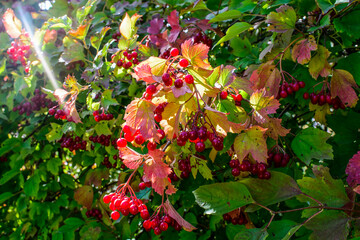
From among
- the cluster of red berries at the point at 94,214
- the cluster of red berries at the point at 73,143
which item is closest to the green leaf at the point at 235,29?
the cluster of red berries at the point at 73,143

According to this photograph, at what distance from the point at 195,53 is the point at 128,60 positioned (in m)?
0.69

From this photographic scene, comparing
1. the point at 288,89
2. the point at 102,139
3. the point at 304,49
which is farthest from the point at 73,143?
the point at 304,49

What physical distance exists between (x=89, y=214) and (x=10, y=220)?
1.16m

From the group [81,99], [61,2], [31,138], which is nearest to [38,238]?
A: [31,138]

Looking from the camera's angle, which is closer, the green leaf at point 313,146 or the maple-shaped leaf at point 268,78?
the green leaf at point 313,146

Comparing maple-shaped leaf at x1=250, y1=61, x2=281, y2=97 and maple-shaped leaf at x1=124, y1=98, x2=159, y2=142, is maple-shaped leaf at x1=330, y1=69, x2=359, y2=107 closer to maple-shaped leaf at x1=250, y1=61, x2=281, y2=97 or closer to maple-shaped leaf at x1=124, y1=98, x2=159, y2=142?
maple-shaped leaf at x1=250, y1=61, x2=281, y2=97

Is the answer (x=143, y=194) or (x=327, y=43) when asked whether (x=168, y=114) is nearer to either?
(x=143, y=194)

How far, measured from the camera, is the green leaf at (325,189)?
36.3 inches

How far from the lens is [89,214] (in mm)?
2064

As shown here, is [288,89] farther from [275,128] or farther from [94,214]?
[94,214]

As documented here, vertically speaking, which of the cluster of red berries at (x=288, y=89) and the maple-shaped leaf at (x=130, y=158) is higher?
the maple-shaped leaf at (x=130, y=158)

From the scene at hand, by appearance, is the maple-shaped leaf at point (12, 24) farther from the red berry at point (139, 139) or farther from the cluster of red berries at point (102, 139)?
the red berry at point (139, 139)

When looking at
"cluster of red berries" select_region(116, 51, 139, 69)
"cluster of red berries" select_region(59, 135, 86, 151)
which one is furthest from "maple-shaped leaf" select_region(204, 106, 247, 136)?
"cluster of red berries" select_region(59, 135, 86, 151)

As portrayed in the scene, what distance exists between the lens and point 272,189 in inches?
39.6
